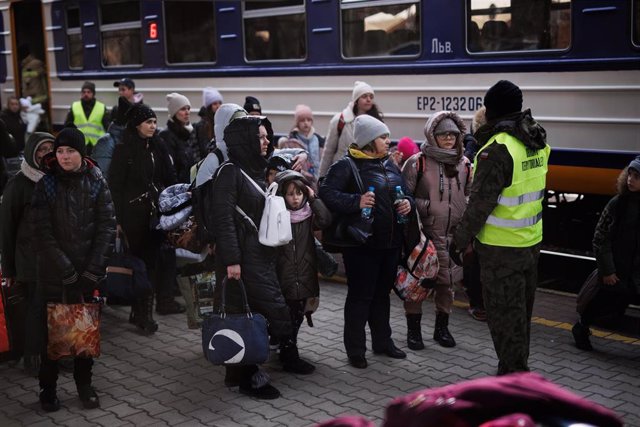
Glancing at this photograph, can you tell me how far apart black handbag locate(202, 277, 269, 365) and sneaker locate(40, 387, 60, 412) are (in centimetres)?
96

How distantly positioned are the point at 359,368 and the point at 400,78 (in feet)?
13.0

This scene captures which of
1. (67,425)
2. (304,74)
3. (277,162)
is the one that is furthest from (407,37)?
(67,425)

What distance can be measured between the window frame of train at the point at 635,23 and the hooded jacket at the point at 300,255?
3102mm

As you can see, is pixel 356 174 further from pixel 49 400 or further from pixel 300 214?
pixel 49 400

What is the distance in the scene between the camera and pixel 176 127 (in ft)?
27.3

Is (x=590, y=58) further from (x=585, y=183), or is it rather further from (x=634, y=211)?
(x=634, y=211)

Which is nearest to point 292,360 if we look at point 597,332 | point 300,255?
point 300,255

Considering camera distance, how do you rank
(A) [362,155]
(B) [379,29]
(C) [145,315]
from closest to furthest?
(A) [362,155], (C) [145,315], (B) [379,29]

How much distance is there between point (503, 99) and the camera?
536 cm

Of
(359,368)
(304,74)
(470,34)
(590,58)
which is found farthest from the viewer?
(304,74)

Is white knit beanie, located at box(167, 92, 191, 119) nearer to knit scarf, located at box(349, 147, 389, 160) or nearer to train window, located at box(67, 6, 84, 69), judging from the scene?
knit scarf, located at box(349, 147, 389, 160)

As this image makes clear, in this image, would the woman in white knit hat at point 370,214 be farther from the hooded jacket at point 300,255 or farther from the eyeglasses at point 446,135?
the eyeglasses at point 446,135

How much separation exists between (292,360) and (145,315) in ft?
5.20

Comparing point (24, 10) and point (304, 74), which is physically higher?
point (24, 10)
